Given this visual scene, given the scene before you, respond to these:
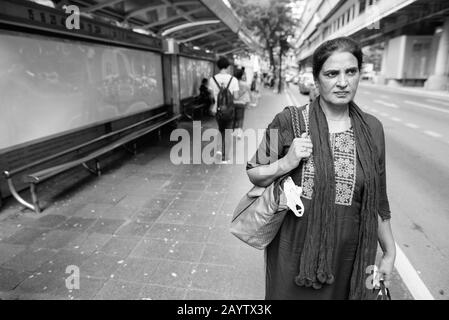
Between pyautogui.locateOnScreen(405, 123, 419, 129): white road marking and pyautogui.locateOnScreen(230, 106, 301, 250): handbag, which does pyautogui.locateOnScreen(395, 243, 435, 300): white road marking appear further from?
pyautogui.locateOnScreen(405, 123, 419, 129): white road marking

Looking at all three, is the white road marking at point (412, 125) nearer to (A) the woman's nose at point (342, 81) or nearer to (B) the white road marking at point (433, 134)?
(B) the white road marking at point (433, 134)

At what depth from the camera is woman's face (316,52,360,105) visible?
1.60 meters

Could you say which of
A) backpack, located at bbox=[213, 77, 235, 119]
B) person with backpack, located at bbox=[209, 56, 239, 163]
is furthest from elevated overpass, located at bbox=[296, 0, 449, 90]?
backpack, located at bbox=[213, 77, 235, 119]

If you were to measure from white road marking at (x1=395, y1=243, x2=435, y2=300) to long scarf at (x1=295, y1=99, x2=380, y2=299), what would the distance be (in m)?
1.61

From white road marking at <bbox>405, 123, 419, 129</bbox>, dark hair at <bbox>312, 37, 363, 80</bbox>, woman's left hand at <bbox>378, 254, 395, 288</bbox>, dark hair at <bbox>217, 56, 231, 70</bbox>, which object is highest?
dark hair at <bbox>217, 56, 231, 70</bbox>

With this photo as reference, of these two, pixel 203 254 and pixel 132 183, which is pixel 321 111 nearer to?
pixel 203 254

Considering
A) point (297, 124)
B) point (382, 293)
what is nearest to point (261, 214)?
point (297, 124)

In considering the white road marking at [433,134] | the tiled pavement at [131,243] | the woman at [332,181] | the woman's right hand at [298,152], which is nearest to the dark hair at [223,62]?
the tiled pavement at [131,243]

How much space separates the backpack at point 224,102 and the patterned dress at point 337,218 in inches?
201

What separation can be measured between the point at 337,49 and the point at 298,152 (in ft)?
1.74

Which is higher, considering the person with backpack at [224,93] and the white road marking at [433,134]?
the person with backpack at [224,93]

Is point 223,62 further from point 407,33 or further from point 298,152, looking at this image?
point 407,33

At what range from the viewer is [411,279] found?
3.11 meters

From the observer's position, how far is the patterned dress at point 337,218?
159 cm
